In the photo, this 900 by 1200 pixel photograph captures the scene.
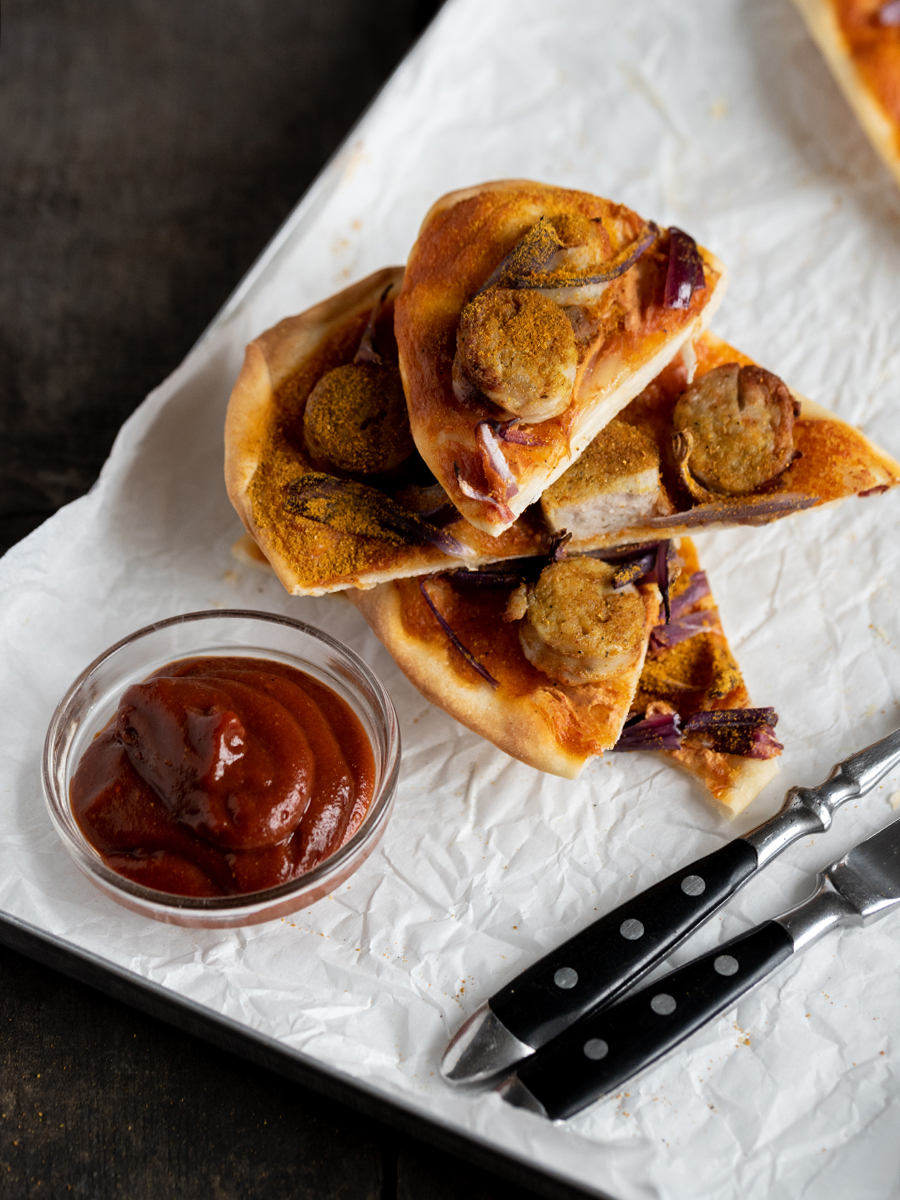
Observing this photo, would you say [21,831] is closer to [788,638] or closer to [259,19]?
[788,638]

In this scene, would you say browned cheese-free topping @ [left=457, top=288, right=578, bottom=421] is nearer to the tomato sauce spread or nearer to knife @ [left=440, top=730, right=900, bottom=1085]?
the tomato sauce spread

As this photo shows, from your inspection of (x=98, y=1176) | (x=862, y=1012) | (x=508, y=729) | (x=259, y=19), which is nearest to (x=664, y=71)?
(x=259, y=19)

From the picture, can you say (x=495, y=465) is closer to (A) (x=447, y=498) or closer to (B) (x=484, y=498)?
(B) (x=484, y=498)

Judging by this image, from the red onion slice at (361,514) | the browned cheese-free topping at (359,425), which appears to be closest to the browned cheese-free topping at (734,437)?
the red onion slice at (361,514)

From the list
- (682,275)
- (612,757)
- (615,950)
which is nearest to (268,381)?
(682,275)

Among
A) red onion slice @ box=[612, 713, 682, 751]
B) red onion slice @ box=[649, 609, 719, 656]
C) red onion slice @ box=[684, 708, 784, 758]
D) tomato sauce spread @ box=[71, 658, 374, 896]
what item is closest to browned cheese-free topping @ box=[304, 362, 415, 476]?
tomato sauce spread @ box=[71, 658, 374, 896]
